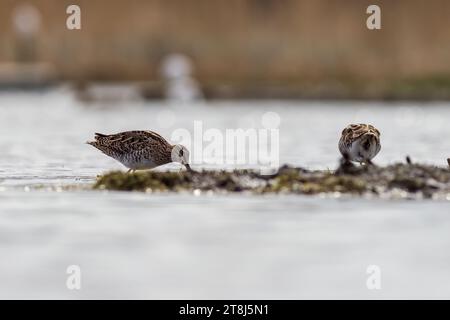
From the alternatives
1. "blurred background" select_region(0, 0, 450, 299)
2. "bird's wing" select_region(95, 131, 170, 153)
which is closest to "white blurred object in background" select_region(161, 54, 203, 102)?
"blurred background" select_region(0, 0, 450, 299)

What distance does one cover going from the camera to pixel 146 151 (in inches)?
637

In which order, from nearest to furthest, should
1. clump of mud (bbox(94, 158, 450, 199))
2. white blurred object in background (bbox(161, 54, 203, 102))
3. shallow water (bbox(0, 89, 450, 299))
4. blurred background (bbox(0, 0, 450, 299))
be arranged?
shallow water (bbox(0, 89, 450, 299)) → blurred background (bbox(0, 0, 450, 299)) → clump of mud (bbox(94, 158, 450, 199)) → white blurred object in background (bbox(161, 54, 203, 102))

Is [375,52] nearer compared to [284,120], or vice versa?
[284,120]

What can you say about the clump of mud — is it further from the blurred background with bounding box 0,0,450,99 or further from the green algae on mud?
the blurred background with bounding box 0,0,450,99

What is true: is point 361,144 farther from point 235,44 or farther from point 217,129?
point 235,44

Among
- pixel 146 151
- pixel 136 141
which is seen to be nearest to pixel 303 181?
pixel 146 151

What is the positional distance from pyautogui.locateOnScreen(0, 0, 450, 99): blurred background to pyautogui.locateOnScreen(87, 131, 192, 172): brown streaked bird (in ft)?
141

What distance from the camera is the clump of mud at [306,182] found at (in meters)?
15.2

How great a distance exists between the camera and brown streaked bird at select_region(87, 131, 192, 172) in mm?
16125

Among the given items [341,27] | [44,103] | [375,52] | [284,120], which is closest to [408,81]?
[375,52]

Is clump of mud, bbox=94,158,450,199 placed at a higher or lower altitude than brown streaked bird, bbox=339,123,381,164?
lower

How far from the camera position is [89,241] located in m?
12.0
